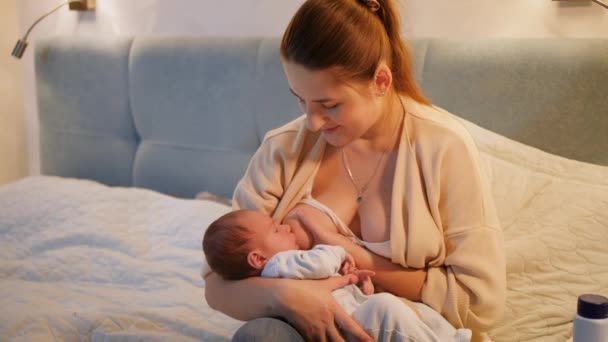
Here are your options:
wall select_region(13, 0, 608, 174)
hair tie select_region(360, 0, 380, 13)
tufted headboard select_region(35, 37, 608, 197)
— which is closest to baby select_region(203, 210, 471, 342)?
hair tie select_region(360, 0, 380, 13)

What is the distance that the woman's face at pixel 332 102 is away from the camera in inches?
50.5

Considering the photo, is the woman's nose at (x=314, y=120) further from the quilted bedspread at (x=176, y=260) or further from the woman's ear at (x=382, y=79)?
the quilted bedspread at (x=176, y=260)

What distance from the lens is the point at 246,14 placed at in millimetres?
2615

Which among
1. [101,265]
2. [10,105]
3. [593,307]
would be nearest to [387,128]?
[593,307]

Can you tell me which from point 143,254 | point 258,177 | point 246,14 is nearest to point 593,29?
point 258,177

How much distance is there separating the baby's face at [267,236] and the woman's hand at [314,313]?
114 millimetres

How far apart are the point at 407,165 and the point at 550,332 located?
0.49 m

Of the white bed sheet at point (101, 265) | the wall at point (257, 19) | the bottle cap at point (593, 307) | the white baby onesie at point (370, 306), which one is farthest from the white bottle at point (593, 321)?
the wall at point (257, 19)

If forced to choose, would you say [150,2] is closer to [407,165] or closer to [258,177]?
[258,177]

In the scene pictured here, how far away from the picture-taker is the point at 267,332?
1187 mm

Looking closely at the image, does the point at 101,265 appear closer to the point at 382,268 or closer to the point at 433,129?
the point at 382,268

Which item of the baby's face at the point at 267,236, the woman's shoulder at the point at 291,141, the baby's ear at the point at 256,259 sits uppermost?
the woman's shoulder at the point at 291,141

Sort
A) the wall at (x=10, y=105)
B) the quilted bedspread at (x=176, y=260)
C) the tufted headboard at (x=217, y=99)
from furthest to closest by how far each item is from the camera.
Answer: the wall at (x=10, y=105) < the tufted headboard at (x=217, y=99) < the quilted bedspread at (x=176, y=260)

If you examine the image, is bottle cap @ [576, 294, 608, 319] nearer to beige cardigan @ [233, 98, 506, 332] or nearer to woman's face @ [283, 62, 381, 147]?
beige cardigan @ [233, 98, 506, 332]
